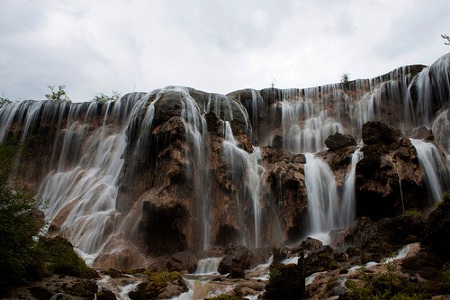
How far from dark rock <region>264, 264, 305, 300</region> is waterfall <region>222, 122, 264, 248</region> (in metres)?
12.2

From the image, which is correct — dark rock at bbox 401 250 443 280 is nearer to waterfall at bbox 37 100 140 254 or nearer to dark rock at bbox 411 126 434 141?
dark rock at bbox 411 126 434 141

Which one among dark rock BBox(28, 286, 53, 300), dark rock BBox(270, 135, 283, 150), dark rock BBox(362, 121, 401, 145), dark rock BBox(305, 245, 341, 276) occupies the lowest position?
dark rock BBox(28, 286, 53, 300)

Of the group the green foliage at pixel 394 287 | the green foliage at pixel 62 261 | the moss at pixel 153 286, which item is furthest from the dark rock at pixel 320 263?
the green foliage at pixel 62 261

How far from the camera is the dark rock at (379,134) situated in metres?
26.5

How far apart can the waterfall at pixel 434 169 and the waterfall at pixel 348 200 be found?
3.96 meters

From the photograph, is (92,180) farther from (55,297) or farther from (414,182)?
(414,182)

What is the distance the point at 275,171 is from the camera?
28.0m

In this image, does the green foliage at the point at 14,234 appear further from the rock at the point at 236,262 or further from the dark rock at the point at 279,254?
the dark rock at the point at 279,254

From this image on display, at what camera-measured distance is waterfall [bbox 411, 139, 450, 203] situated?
2436 cm

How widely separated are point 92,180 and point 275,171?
16135 millimetres

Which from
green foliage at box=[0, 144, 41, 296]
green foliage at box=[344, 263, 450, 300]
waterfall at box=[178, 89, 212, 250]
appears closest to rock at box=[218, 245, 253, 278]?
waterfall at box=[178, 89, 212, 250]

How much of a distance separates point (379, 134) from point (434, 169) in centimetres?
415

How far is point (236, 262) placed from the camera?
19922 mm

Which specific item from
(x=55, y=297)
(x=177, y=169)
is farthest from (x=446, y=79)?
(x=55, y=297)
